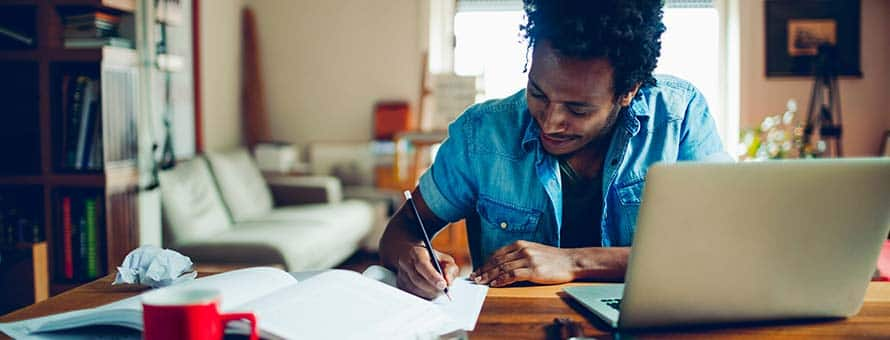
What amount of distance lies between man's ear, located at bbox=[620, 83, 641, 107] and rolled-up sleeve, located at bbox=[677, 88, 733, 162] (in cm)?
17

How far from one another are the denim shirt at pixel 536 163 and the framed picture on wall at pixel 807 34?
3839mm

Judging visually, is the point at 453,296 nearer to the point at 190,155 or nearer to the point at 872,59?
the point at 190,155

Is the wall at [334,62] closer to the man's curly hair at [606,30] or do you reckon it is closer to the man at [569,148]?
the man at [569,148]

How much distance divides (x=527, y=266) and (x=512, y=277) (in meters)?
0.03

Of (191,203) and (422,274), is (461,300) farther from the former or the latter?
(191,203)

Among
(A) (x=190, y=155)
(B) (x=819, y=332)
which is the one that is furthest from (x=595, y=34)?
(A) (x=190, y=155)

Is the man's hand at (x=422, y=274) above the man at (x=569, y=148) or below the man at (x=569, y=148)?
below

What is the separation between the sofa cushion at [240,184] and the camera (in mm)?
4125

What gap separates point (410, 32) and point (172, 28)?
68.3 inches

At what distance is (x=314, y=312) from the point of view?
93cm

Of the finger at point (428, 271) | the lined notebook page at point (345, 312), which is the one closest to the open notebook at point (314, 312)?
the lined notebook page at point (345, 312)

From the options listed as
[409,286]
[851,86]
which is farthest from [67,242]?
[851,86]

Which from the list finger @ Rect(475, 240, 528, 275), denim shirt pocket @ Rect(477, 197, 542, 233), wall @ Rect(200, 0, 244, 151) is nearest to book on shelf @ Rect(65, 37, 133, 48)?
wall @ Rect(200, 0, 244, 151)

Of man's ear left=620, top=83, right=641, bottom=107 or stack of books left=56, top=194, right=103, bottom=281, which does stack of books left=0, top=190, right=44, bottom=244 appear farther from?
man's ear left=620, top=83, right=641, bottom=107
